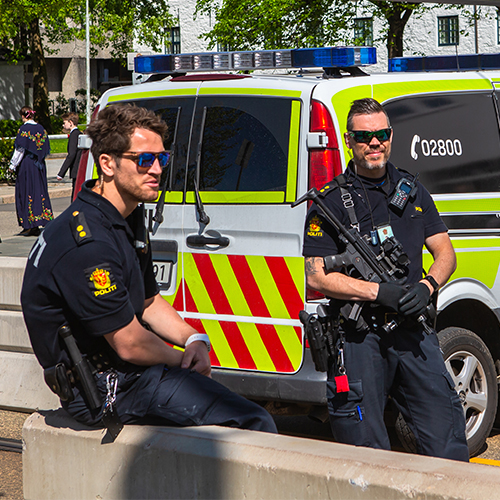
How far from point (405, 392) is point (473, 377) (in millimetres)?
1267

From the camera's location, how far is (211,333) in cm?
446

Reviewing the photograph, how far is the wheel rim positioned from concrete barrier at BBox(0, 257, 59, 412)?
8.07 feet

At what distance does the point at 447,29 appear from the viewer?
1775 inches

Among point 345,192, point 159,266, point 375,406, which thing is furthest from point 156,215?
point 375,406

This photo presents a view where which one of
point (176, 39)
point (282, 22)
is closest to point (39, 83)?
point (282, 22)

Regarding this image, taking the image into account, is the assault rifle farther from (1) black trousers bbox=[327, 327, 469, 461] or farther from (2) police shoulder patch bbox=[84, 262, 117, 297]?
(2) police shoulder patch bbox=[84, 262, 117, 297]

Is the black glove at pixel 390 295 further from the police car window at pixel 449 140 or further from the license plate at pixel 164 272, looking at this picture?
the license plate at pixel 164 272

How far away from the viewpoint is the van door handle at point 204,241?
14.5 ft

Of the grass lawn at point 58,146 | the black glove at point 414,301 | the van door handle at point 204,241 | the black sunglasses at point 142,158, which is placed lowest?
the grass lawn at point 58,146

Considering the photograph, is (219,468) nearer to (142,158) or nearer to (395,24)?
(142,158)

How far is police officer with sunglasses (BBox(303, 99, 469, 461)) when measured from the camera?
349cm

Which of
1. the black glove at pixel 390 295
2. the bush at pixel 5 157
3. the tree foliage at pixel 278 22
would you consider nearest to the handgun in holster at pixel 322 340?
the black glove at pixel 390 295

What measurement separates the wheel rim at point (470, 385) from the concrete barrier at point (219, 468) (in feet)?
6.94

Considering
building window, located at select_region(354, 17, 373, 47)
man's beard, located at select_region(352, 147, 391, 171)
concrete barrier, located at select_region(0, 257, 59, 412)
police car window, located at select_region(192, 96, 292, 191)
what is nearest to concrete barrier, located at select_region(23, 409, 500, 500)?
man's beard, located at select_region(352, 147, 391, 171)
